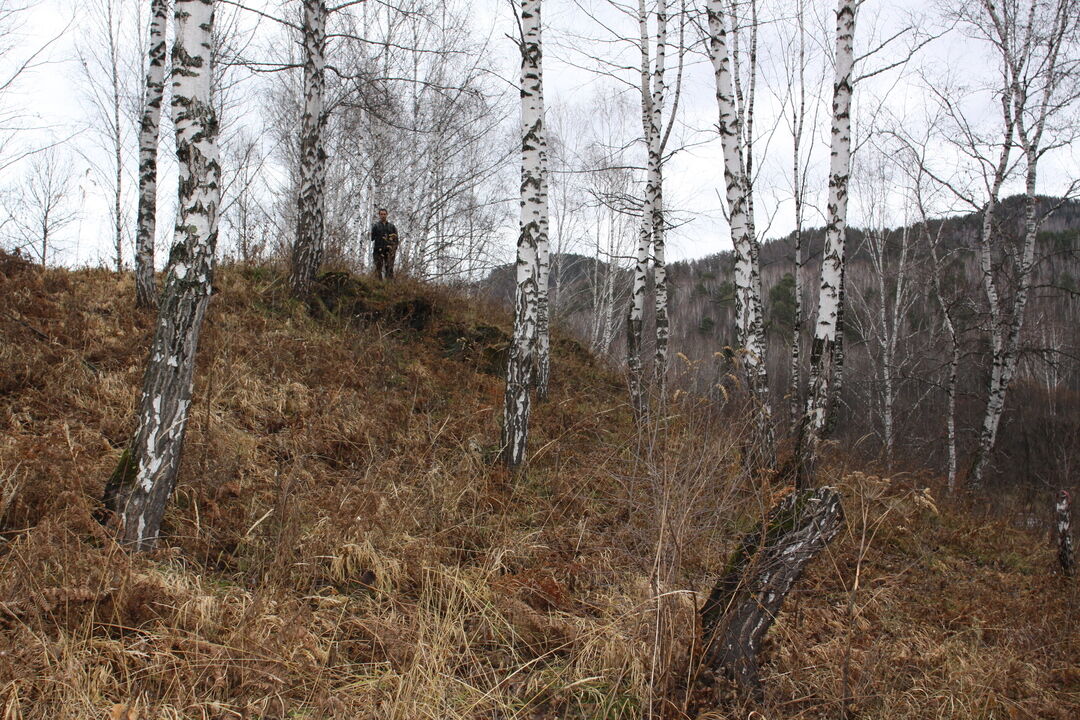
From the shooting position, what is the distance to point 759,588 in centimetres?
274

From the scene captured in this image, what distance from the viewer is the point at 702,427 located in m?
4.08

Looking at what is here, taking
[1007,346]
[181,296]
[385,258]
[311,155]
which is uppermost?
[311,155]

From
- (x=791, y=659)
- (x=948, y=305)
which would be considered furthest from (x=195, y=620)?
(x=948, y=305)

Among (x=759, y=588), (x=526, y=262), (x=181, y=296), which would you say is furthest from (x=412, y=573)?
(x=526, y=262)

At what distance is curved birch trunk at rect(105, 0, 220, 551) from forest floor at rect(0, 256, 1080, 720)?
0.77 ft

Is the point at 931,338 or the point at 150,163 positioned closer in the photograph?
the point at 150,163

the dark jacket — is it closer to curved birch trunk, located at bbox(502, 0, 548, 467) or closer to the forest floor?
the forest floor

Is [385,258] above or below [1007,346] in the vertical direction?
Answer: above

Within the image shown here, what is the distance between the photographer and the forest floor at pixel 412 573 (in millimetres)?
2512

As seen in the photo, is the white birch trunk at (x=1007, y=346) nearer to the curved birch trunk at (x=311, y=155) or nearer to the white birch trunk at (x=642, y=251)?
the white birch trunk at (x=642, y=251)

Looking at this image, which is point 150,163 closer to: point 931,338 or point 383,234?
point 383,234

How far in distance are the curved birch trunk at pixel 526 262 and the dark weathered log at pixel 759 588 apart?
2.96 m

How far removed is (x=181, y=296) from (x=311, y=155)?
5.83 metres

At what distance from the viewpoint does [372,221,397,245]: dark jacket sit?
10.7 metres
